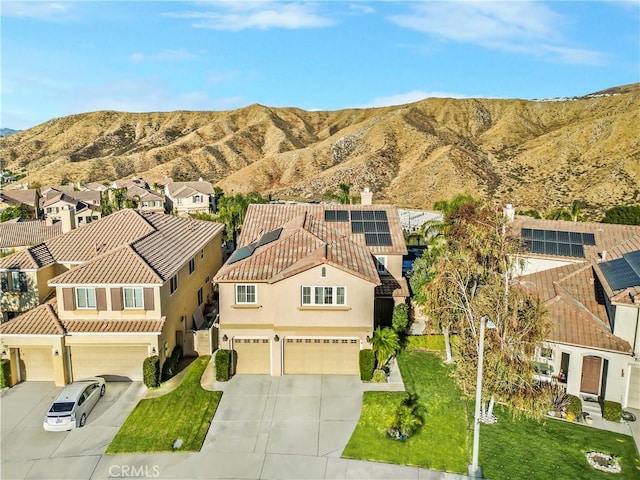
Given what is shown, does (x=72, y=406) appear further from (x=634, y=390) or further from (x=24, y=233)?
(x=24, y=233)

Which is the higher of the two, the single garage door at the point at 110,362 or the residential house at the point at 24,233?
the residential house at the point at 24,233

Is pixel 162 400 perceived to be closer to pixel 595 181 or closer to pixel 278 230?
pixel 278 230

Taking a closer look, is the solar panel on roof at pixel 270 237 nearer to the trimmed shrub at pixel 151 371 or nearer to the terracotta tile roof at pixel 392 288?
the terracotta tile roof at pixel 392 288

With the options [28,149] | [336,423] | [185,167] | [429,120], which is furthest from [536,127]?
[28,149]

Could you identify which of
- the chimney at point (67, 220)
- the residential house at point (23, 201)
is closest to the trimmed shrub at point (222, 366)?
the chimney at point (67, 220)

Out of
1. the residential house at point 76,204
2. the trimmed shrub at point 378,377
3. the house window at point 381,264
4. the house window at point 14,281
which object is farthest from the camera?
the residential house at point 76,204

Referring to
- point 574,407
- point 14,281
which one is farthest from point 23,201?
point 574,407
